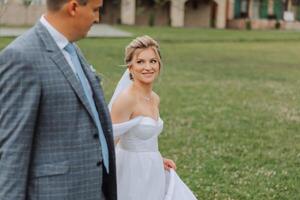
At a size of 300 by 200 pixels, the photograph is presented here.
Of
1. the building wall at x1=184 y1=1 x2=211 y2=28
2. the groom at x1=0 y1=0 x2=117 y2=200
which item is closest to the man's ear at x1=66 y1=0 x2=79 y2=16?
the groom at x1=0 y1=0 x2=117 y2=200

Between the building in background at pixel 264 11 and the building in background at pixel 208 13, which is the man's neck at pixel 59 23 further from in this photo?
the building in background at pixel 264 11

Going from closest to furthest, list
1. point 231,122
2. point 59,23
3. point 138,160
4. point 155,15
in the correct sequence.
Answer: point 59,23 → point 138,160 → point 231,122 → point 155,15

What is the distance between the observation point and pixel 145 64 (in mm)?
4168

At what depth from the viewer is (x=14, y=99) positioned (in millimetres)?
2861

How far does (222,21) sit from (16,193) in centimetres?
5649

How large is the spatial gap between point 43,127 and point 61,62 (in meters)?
0.28

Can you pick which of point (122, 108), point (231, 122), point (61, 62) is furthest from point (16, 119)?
point (231, 122)

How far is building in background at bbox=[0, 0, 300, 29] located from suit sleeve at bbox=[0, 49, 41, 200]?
50321 mm

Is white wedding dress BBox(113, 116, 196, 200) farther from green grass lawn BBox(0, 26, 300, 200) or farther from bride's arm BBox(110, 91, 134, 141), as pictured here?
green grass lawn BBox(0, 26, 300, 200)

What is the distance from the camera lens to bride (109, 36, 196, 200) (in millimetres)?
4180

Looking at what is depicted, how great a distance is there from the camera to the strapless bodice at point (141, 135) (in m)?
4.24

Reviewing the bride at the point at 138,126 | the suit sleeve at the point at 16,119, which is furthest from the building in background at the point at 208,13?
the suit sleeve at the point at 16,119

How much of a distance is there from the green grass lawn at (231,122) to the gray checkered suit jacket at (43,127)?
3.89m

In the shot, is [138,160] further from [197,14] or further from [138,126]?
[197,14]
